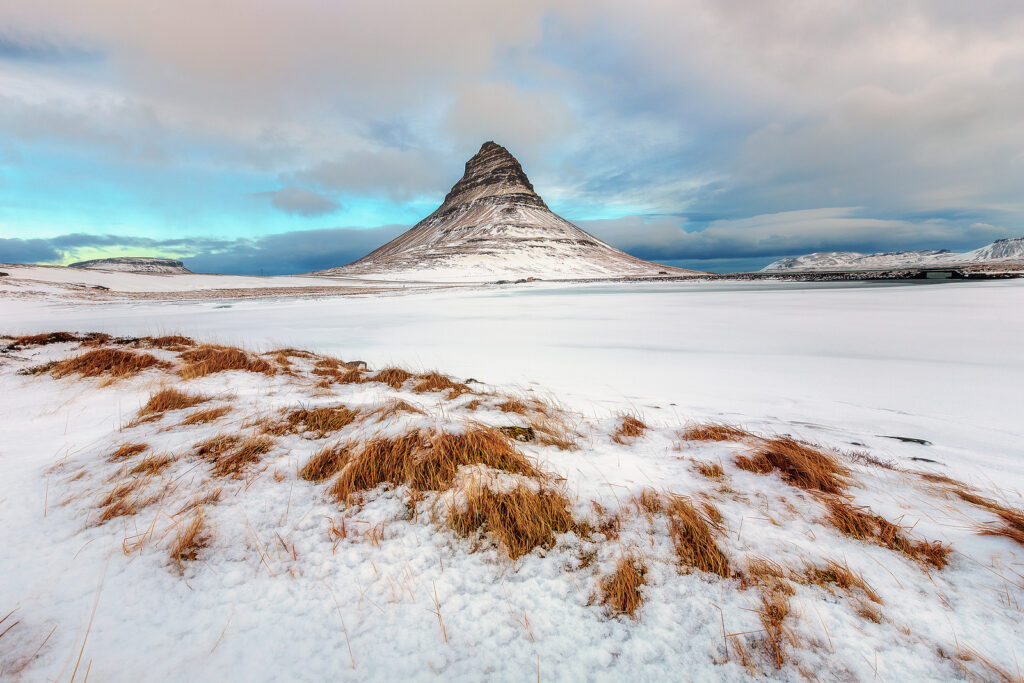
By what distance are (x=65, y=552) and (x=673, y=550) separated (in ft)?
10.7

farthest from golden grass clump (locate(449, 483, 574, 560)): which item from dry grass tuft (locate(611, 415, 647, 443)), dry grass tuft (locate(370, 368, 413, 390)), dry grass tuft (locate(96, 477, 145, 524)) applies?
dry grass tuft (locate(370, 368, 413, 390))

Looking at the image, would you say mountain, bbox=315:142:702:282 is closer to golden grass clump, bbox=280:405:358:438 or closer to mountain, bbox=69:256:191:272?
mountain, bbox=69:256:191:272

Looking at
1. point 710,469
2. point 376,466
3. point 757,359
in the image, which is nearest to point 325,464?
point 376,466

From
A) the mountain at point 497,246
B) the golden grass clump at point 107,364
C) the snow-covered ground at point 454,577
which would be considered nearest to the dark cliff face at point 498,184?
the mountain at point 497,246

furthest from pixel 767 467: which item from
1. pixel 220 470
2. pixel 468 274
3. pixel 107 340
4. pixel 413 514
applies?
pixel 468 274

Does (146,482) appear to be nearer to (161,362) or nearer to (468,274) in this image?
(161,362)

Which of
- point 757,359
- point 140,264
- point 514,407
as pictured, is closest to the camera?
point 514,407

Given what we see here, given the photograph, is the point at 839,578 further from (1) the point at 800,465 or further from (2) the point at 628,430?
(2) the point at 628,430

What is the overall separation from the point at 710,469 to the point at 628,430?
45.2 inches

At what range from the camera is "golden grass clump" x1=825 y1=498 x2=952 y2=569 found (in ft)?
6.55

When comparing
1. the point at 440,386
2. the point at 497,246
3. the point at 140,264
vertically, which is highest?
the point at 497,246

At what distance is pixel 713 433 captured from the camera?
3908 millimetres

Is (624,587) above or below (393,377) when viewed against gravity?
above

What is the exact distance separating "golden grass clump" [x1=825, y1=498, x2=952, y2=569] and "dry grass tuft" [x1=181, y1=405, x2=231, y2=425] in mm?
5474
